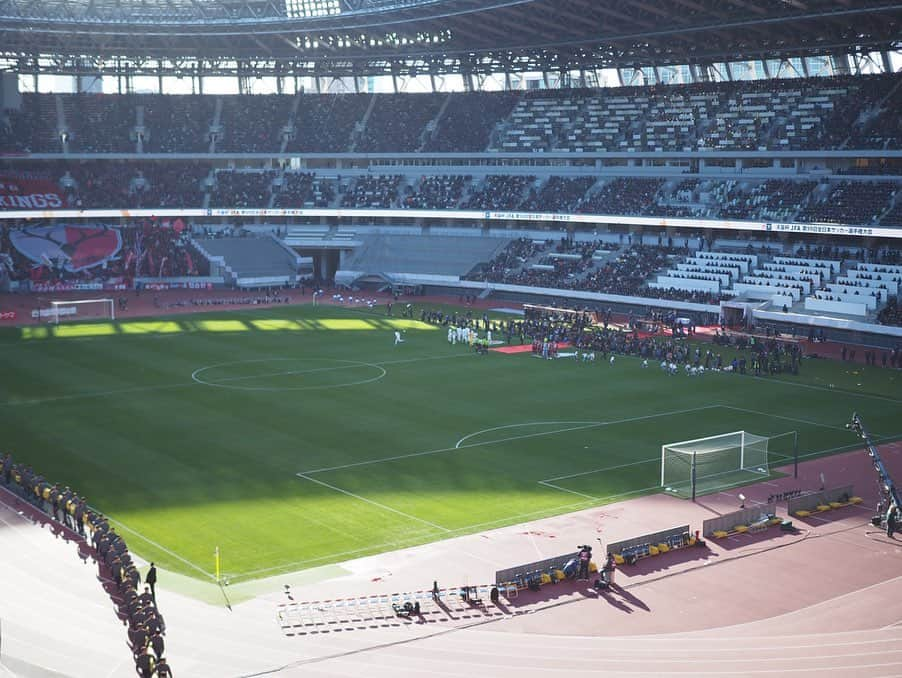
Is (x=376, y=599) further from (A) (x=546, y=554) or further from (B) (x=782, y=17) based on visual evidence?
(B) (x=782, y=17)

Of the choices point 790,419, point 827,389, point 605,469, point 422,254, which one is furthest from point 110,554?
point 422,254

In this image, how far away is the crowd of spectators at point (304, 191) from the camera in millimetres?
92125

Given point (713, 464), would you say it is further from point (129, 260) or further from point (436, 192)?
point (129, 260)

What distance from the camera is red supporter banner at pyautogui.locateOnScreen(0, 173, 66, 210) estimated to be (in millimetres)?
84375

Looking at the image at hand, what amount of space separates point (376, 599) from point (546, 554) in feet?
17.3

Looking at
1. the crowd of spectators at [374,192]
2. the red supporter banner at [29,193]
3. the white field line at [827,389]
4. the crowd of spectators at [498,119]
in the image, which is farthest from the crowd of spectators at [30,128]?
the white field line at [827,389]

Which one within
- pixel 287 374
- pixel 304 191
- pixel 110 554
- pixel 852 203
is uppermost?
pixel 304 191

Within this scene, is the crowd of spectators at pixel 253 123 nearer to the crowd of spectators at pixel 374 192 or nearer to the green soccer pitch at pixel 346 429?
the crowd of spectators at pixel 374 192

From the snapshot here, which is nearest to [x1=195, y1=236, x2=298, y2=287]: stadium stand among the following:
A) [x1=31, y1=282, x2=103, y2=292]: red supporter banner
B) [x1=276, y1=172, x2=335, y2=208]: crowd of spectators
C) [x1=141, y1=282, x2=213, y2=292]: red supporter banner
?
[x1=141, y1=282, x2=213, y2=292]: red supporter banner

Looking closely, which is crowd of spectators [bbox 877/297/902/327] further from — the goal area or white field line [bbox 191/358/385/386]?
white field line [bbox 191/358/385/386]

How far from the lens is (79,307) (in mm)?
71938

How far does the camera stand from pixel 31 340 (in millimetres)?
59906

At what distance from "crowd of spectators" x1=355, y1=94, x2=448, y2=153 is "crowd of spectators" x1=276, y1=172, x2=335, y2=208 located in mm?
4700

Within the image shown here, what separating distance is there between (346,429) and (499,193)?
164 feet
